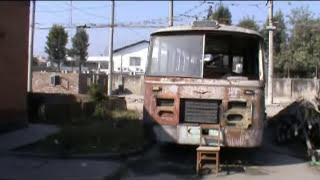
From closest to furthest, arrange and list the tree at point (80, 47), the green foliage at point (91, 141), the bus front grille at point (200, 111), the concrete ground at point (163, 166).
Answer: the concrete ground at point (163, 166)
the bus front grille at point (200, 111)
the green foliage at point (91, 141)
the tree at point (80, 47)

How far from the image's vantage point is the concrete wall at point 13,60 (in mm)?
15234

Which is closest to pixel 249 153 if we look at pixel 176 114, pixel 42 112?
pixel 176 114

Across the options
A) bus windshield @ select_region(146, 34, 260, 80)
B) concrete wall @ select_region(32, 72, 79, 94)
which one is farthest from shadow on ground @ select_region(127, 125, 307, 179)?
concrete wall @ select_region(32, 72, 79, 94)

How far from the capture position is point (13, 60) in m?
15.7

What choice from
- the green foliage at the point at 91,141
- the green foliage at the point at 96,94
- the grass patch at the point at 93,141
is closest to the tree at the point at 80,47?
the green foliage at the point at 96,94

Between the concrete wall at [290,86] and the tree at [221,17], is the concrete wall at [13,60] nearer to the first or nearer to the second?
the tree at [221,17]

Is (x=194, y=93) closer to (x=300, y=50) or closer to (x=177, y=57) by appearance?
(x=177, y=57)

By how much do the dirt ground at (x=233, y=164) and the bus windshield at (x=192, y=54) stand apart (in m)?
1.88

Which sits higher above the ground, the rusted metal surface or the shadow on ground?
the rusted metal surface

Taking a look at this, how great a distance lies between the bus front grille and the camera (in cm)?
1196

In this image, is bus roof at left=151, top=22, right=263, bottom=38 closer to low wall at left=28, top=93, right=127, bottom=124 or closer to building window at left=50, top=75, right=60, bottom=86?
low wall at left=28, top=93, right=127, bottom=124

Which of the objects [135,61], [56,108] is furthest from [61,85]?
[135,61]

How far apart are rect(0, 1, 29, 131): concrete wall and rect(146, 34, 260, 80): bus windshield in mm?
4586

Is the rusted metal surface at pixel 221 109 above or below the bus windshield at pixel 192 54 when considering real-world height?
below
